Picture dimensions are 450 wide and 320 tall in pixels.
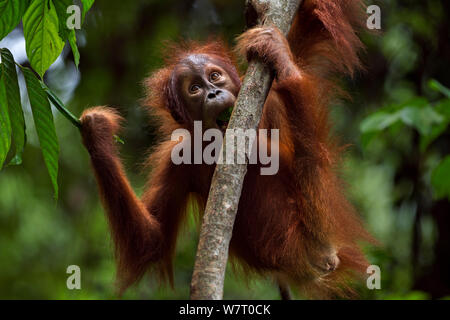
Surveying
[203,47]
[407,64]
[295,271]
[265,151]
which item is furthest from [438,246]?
[203,47]

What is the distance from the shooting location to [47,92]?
2.49m

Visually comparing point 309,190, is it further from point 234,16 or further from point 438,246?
point 234,16

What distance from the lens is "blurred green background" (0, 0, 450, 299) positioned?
5.84 meters

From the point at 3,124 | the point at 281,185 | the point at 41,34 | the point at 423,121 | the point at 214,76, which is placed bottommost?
the point at 281,185

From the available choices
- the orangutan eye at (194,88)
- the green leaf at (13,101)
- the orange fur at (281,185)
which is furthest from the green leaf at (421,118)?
the green leaf at (13,101)

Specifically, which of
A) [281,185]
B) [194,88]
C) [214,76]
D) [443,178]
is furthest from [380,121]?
[194,88]

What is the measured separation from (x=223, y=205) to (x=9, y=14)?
3.91 ft

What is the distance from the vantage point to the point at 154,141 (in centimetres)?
593

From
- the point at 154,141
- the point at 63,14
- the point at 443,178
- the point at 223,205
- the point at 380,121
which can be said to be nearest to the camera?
the point at 223,205

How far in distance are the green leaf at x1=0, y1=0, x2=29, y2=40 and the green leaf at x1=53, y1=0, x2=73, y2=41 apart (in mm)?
165

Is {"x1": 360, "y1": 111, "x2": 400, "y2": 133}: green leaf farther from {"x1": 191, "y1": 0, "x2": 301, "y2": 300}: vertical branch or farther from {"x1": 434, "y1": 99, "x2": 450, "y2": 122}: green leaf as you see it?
{"x1": 191, "y1": 0, "x2": 301, "y2": 300}: vertical branch

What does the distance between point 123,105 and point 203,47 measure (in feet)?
7.08

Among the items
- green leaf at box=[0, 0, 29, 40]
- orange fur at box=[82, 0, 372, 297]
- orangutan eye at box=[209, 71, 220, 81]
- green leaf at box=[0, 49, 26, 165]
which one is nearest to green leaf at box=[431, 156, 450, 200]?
orange fur at box=[82, 0, 372, 297]

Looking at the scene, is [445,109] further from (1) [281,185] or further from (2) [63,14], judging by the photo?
(2) [63,14]
